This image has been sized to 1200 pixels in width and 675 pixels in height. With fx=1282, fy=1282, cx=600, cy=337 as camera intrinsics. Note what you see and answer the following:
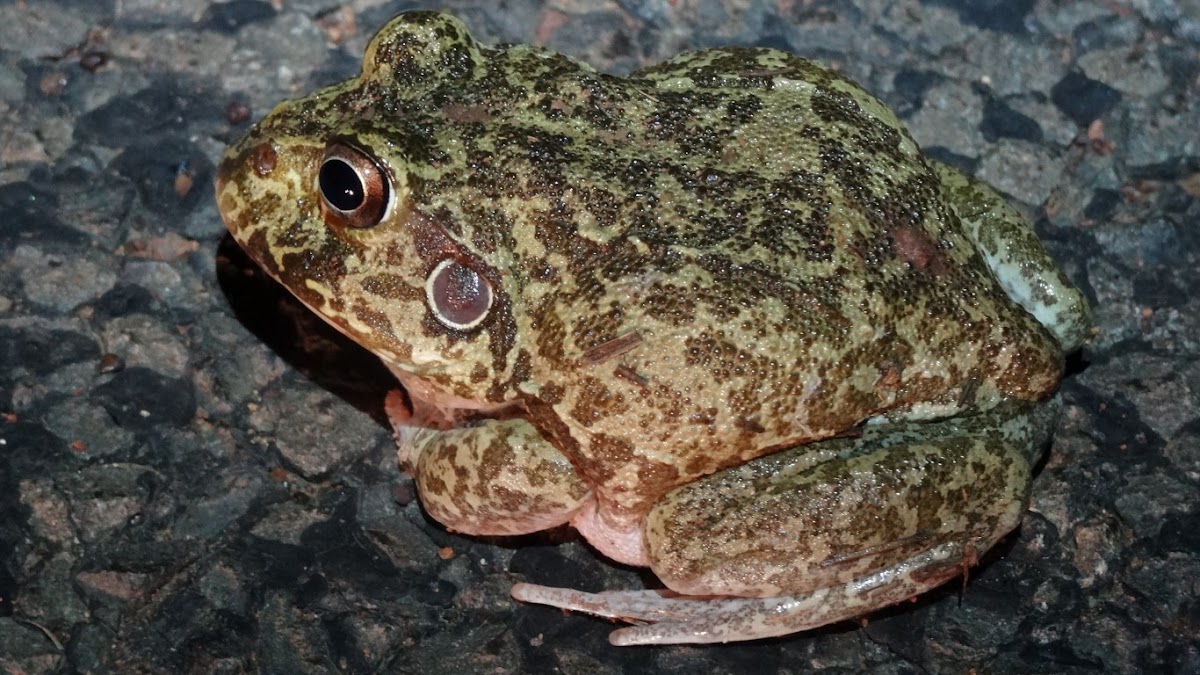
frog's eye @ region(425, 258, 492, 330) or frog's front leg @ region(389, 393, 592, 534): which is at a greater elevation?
frog's eye @ region(425, 258, 492, 330)

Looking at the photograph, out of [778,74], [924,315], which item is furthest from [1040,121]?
[924,315]

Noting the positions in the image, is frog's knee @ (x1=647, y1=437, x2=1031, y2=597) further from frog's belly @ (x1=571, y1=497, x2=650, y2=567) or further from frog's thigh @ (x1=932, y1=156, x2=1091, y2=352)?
frog's thigh @ (x1=932, y1=156, x2=1091, y2=352)

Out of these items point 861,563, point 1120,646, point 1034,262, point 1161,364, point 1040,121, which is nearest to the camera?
point 861,563

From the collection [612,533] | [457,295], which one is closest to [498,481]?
[612,533]

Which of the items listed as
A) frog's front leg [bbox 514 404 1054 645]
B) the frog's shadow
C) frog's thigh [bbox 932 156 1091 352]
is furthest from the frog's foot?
the frog's shadow

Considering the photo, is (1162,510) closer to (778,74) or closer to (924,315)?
(924,315)

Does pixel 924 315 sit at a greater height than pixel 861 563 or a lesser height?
greater

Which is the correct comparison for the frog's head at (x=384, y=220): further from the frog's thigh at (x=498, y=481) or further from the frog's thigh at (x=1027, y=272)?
the frog's thigh at (x=1027, y=272)
